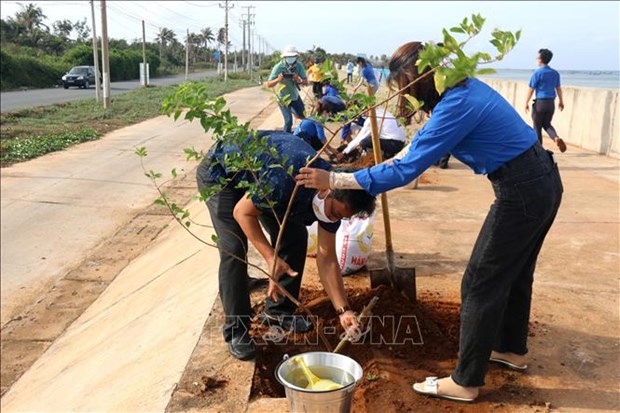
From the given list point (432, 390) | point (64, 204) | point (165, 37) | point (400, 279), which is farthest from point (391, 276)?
point (165, 37)

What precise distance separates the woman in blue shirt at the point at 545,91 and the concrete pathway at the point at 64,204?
5.58 meters

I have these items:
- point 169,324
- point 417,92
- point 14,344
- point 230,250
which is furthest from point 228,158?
point 14,344

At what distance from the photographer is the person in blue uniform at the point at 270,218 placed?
9.80 ft

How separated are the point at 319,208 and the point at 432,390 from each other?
107cm

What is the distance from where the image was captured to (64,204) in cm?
1051

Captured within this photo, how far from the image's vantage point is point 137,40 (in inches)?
3420

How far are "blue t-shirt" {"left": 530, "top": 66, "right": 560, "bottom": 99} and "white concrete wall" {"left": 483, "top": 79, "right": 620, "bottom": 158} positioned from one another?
156cm

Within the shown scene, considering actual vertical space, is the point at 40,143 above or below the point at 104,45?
below

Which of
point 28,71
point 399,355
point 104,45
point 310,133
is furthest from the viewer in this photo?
point 28,71

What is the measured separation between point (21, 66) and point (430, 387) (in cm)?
4448

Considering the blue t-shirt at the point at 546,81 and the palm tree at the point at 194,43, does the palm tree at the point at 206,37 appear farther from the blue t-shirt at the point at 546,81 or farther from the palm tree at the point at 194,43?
the blue t-shirt at the point at 546,81

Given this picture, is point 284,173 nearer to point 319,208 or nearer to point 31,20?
point 319,208

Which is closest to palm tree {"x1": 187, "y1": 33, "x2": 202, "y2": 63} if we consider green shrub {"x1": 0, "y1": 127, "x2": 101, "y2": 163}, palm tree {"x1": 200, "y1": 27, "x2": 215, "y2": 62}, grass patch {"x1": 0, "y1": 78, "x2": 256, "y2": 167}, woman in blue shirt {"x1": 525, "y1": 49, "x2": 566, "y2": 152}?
palm tree {"x1": 200, "y1": 27, "x2": 215, "y2": 62}

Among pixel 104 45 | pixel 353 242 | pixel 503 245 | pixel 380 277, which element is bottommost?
pixel 380 277
